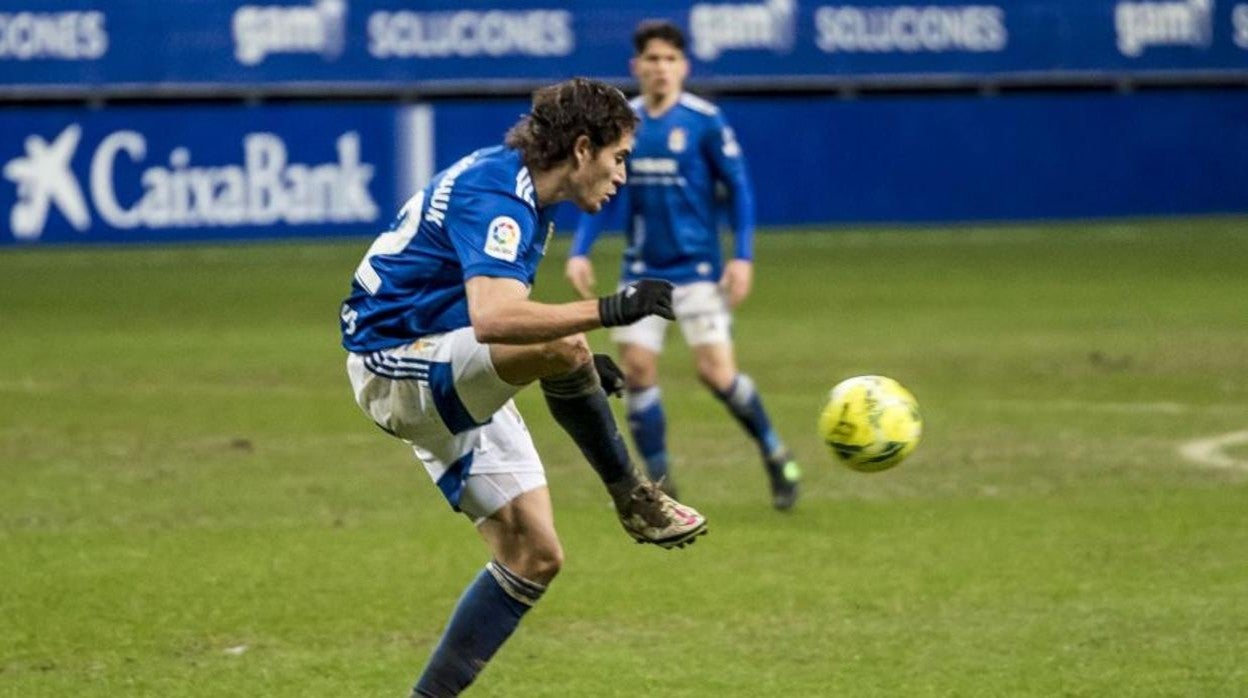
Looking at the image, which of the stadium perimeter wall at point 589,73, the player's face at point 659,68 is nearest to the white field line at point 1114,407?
the player's face at point 659,68

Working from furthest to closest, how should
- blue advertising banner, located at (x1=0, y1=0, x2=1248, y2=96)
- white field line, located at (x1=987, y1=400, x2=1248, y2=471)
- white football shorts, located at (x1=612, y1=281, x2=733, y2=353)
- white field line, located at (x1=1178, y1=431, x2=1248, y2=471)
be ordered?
blue advertising banner, located at (x1=0, y1=0, x2=1248, y2=96) < white field line, located at (x1=987, y1=400, x2=1248, y2=471) < white field line, located at (x1=1178, y1=431, x2=1248, y2=471) < white football shorts, located at (x1=612, y1=281, x2=733, y2=353)

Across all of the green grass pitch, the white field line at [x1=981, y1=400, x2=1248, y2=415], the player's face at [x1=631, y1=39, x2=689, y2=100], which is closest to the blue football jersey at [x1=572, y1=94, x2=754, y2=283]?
the player's face at [x1=631, y1=39, x2=689, y2=100]

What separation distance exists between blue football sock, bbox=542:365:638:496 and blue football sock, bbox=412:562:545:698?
1.44 feet

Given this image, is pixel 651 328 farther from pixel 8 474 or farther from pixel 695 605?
pixel 8 474

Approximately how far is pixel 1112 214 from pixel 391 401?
83.0 ft

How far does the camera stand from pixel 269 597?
30.7 feet

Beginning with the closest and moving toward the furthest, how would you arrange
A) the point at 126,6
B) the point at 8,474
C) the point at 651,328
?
1. the point at 651,328
2. the point at 8,474
3. the point at 126,6

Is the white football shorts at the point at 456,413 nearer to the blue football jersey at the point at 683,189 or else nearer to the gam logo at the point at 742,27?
the blue football jersey at the point at 683,189

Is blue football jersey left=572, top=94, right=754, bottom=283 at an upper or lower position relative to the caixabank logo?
upper

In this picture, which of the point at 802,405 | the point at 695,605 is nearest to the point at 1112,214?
the point at 802,405

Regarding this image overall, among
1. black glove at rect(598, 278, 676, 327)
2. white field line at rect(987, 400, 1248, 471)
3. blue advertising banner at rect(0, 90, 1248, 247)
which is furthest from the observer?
blue advertising banner at rect(0, 90, 1248, 247)

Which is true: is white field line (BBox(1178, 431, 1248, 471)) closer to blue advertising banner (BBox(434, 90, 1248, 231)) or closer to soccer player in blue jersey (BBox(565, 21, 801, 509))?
soccer player in blue jersey (BBox(565, 21, 801, 509))

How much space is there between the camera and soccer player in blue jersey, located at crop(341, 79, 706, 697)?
6406 millimetres

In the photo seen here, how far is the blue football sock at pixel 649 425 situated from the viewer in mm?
11484
